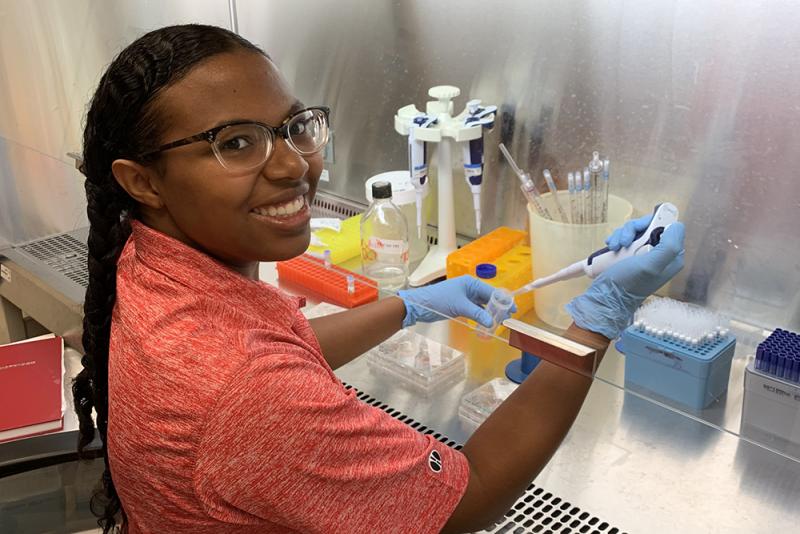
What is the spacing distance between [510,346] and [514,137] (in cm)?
79

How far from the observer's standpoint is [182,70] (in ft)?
2.65

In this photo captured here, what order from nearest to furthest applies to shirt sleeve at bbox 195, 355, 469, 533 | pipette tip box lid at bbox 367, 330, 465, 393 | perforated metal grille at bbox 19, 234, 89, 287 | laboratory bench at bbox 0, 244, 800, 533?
shirt sleeve at bbox 195, 355, 469, 533
laboratory bench at bbox 0, 244, 800, 533
pipette tip box lid at bbox 367, 330, 465, 393
perforated metal grille at bbox 19, 234, 89, 287

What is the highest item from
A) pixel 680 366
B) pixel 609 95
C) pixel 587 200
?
pixel 609 95

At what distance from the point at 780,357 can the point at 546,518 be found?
384 mm

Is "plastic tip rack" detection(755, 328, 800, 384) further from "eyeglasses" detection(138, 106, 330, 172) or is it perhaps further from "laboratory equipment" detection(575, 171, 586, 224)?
"eyeglasses" detection(138, 106, 330, 172)

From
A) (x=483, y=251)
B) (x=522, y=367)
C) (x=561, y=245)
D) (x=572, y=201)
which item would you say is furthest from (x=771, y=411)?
(x=483, y=251)

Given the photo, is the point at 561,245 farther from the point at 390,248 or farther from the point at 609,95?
the point at 390,248

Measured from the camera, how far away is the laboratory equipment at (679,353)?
3.42ft

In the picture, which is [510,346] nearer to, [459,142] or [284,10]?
[459,142]

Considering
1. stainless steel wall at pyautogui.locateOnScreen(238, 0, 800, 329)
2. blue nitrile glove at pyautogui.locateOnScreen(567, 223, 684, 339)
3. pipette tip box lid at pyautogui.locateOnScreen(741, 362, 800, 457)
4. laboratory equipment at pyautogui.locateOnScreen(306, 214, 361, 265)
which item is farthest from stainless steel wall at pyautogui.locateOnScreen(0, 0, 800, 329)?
pipette tip box lid at pyautogui.locateOnScreen(741, 362, 800, 457)

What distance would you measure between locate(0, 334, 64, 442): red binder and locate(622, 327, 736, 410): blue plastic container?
1029mm

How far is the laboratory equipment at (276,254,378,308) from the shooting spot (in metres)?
1.54

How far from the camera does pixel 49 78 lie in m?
2.78

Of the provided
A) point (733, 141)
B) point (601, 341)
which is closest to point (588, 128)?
point (733, 141)
